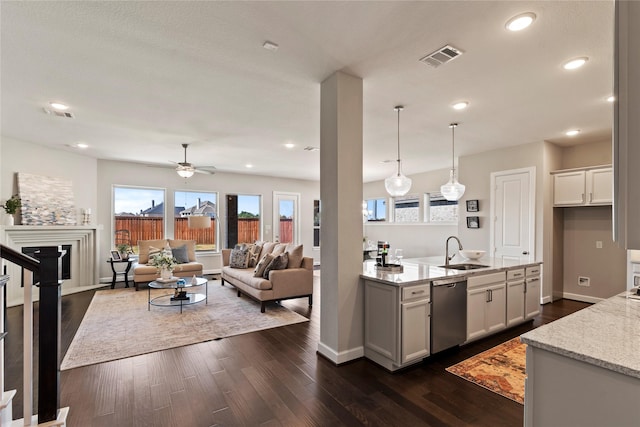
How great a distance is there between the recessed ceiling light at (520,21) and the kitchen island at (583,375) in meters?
1.96

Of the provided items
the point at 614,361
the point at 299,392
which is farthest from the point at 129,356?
the point at 614,361

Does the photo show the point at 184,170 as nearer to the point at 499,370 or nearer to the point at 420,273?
the point at 420,273

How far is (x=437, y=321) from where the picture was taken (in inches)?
117

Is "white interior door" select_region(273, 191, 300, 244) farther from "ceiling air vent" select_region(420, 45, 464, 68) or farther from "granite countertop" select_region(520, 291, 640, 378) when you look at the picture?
"granite countertop" select_region(520, 291, 640, 378)

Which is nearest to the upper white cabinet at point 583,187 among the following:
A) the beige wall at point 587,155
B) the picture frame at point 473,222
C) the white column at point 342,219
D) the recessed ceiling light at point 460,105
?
the beige wall at point 587,155

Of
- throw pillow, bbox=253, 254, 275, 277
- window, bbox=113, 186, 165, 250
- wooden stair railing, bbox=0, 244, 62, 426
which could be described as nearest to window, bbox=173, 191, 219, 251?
window, bbox=113, 186, 165, 250

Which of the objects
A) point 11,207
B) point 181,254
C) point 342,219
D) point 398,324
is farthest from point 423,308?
point 11,207

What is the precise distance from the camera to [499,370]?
279 cm

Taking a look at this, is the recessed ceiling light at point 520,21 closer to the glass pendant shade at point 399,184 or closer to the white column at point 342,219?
the white column at point 342,219

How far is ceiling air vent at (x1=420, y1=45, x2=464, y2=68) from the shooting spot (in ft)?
8.06

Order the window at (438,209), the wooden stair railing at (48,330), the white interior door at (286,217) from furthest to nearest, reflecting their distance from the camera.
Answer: the white interior door at (286,217), the window at (438,209), the wooden stair railing at (48,330)

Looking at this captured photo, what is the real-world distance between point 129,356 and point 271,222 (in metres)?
6.05

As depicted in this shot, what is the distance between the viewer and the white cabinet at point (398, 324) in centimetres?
272

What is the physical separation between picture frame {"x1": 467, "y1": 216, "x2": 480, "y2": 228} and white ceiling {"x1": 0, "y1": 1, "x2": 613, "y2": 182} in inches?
65.6
